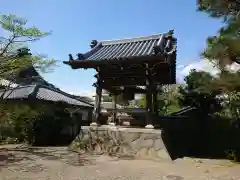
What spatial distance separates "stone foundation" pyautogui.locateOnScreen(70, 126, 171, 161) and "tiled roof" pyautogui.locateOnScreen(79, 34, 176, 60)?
3.05 m

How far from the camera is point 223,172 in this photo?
7.43m

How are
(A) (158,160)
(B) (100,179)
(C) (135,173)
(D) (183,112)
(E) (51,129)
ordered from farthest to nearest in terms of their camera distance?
(D) (183,112) < (E) (51,129) < (A) (158,160) < (C) (135,173) < (B) (100,179)

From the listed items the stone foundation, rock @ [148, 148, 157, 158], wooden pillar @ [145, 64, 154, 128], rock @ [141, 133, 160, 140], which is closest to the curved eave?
wooden pillar @ [145, 64, 154, 128]

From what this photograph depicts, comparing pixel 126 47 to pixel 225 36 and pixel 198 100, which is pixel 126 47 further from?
pixel 198 100

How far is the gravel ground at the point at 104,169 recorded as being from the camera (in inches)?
261

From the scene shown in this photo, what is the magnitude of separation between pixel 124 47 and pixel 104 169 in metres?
6.51

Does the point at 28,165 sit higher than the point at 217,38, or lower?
lower

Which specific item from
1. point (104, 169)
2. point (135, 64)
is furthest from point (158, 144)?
point (135, 64)

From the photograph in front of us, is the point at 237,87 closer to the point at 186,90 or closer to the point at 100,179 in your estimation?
the point at 100,179

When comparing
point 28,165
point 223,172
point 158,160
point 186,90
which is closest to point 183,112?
point 186,90

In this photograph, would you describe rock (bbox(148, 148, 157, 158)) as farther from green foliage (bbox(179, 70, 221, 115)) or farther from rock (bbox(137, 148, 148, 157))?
green foliage (bbox(179, 70, 221, 115))

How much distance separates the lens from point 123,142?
10.3 metres

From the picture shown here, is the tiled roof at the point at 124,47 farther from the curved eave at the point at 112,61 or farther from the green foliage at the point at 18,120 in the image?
the green foliage at the point at 18,120

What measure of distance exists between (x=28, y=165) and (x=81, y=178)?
239cm
